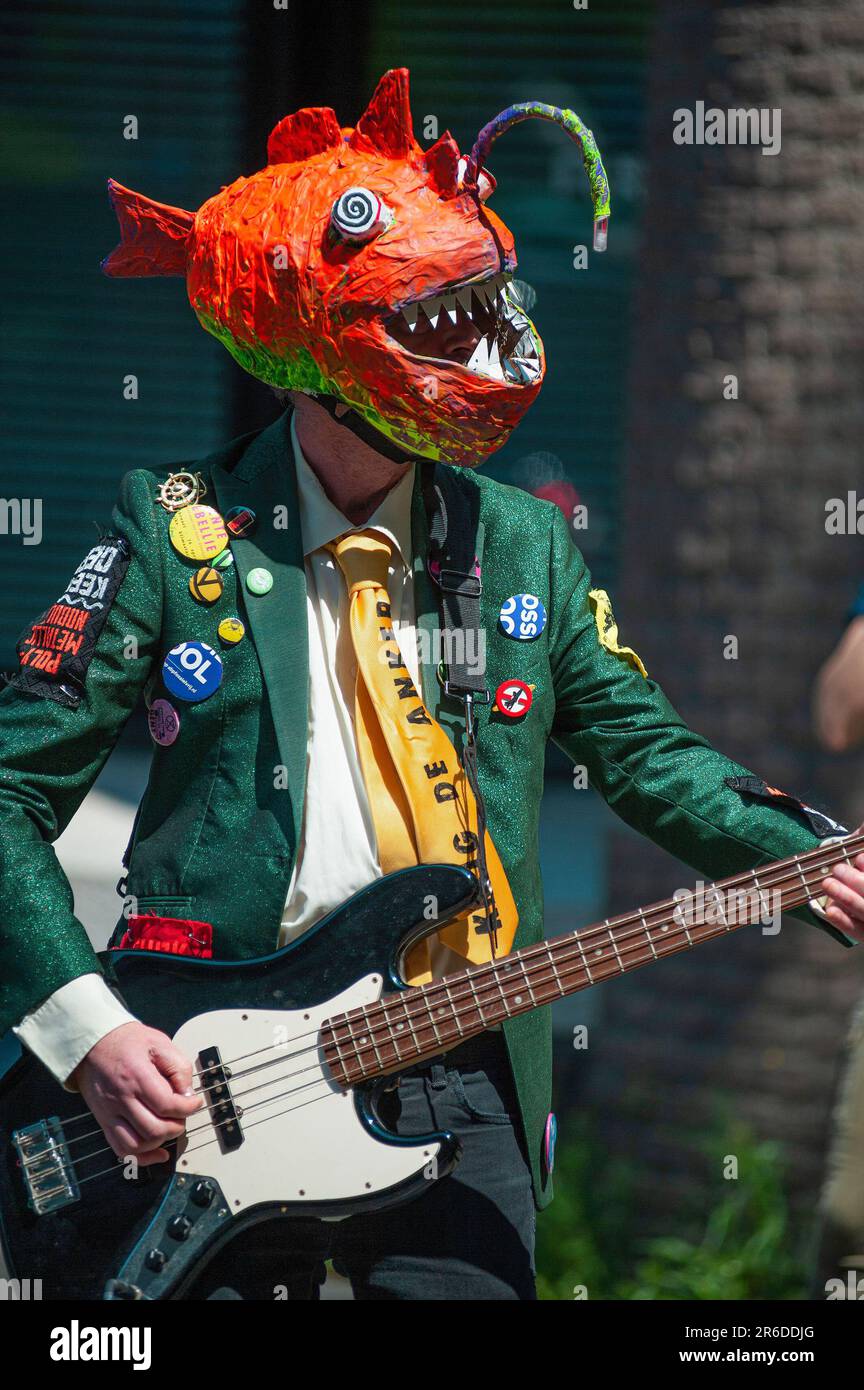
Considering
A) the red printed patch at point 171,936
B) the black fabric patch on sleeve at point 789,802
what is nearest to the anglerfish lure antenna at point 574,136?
the black fabric patch on sleeve at point 789,802

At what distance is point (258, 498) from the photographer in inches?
107

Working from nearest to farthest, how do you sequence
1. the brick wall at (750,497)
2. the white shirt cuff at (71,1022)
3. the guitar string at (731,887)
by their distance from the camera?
1. the white shirt cuff at (71,1022)
2. the guitar string at (731,887)
3. the brick wall at (750,497)

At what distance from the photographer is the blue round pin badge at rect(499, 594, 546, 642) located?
2.72 meters

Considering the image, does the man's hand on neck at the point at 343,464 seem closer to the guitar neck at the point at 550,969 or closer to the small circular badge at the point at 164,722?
the small circular badge at the point at 164,722

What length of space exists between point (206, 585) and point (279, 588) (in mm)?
118

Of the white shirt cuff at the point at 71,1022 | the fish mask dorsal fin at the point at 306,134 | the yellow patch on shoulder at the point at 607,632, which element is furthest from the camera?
the yellow patch on shoulder at the point at 607,632

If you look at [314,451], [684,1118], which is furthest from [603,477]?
[314,451]

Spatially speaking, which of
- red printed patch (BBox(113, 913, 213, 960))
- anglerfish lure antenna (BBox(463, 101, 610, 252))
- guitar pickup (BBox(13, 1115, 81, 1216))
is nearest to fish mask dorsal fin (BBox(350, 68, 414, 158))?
anglerfish lure antenna (BBox(463, 101, 610, 252))

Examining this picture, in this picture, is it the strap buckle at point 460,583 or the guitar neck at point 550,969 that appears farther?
the strap buckle at point 460,583

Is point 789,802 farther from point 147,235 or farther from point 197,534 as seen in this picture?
point 147,235

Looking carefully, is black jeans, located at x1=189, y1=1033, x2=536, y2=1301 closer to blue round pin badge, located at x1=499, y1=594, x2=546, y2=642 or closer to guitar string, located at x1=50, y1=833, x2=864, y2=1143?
guitar string, located at x1=50, y1=833, x2=864, y2=1143

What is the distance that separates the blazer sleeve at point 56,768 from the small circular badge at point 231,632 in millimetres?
103

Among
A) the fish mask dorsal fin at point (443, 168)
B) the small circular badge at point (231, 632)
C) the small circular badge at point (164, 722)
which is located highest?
the fish mask dorsal fin at point (443, 168)

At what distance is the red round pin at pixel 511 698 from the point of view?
270cm
